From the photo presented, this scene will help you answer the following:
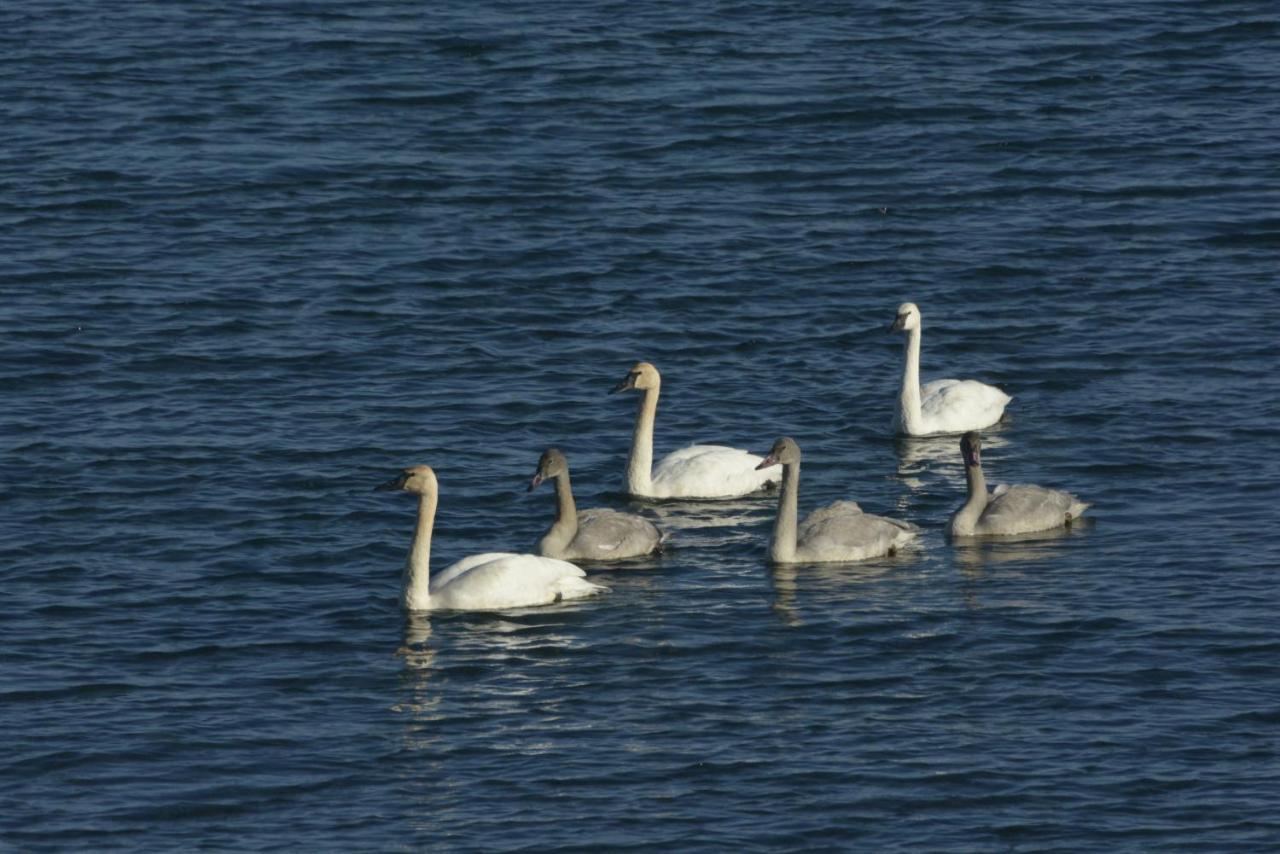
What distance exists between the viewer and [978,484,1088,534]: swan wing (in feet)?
70.8

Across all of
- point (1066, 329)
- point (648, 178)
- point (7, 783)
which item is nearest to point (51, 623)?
point (7, 783)

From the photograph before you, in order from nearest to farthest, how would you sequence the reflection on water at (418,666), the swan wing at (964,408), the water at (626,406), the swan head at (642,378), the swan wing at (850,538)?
the water at (626,406) < the reflection on water at (418,666) < the swan wing at (850,538) < the swan head at (642,378) < the swan wing at (964,408)

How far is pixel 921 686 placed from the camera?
1834 cm

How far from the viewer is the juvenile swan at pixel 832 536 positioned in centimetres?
2119

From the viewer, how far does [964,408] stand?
81.3 feet

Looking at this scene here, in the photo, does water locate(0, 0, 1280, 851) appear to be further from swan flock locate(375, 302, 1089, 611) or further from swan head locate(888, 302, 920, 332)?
swan head locate(888, 302, 920, 332)

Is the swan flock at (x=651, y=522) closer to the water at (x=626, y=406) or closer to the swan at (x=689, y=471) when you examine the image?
the swan at (x=689, y=471)

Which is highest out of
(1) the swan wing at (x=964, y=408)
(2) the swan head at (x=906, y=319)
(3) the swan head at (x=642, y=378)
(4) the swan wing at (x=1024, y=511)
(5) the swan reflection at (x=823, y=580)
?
(2) the swan head at (x=906, y=319)

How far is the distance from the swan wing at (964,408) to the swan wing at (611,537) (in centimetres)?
428

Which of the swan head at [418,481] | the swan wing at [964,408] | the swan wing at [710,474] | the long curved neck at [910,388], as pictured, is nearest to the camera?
the swan head at [418,481]

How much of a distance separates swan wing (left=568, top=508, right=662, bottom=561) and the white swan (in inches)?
166

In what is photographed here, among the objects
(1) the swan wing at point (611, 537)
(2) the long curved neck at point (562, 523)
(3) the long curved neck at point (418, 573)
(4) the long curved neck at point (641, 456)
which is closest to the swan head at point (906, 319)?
(4) the long curved neck at point (641, 456)

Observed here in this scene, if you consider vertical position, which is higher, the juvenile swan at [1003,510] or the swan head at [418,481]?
the swan head at [418,481]

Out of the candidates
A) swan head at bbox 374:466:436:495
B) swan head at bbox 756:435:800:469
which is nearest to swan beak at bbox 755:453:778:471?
swan head at bbox 756:435:800:469
